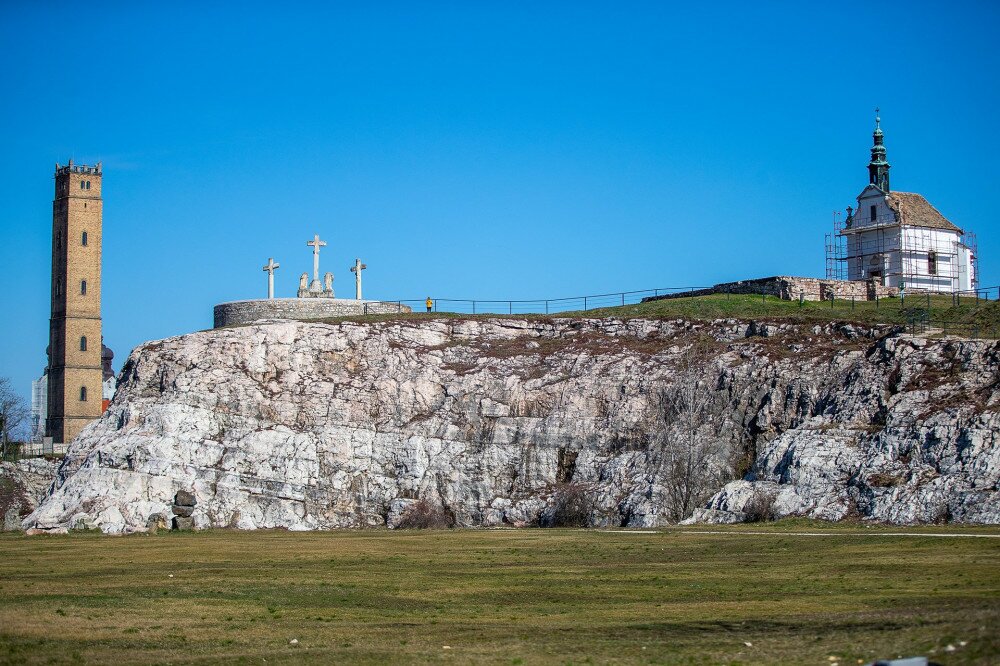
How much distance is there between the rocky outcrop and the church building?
59.4 m

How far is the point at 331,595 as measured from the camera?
97.2 ft

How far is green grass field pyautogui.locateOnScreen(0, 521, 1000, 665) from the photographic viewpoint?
21.9 metres

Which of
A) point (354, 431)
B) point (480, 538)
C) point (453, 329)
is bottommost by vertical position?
point (480, 538)

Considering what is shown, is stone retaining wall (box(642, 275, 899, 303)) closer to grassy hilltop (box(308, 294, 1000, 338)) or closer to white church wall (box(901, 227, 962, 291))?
grassy hilltop (box(308, 294, 1000, 338))

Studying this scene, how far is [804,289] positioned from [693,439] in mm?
21724

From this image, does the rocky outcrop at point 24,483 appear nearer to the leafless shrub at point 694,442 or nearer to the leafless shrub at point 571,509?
the leafless shrub at point 571,509

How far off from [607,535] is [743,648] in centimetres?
2468

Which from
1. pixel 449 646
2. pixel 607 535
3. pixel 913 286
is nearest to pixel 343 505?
pixel 607 535

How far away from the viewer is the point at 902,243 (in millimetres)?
88375

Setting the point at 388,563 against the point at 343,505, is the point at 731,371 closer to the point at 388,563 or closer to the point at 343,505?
the point at 343,505

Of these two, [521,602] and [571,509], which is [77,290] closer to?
[571,509]

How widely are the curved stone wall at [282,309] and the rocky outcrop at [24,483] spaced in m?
16.4

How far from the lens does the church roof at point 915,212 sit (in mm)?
89500

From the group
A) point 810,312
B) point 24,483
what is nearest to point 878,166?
point 810,312
